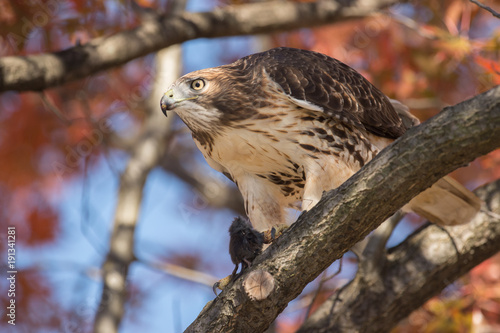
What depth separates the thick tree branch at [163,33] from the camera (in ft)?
14.8

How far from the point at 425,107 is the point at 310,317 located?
281cm

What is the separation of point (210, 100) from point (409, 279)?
1912 mm

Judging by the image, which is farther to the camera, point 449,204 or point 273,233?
point 449,204

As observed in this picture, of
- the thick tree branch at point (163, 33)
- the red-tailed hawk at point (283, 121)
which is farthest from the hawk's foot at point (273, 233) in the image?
the thick tree branch at point (163, 33)

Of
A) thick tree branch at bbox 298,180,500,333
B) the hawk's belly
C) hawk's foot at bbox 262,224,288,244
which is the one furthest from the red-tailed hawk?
thick tree branch at bbox 298,180,500,333

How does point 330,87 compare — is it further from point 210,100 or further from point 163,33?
point 163,33

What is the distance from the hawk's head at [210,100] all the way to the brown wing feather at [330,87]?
0.22 metres

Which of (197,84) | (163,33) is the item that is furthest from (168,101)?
(163,33)

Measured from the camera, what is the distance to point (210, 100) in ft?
12.9

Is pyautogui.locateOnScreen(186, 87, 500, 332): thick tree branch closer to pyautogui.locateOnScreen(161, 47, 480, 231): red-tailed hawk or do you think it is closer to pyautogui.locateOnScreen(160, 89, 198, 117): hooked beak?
pyautogui.locateOnScreen(161, 47, 480, 231): red-tailed hawk

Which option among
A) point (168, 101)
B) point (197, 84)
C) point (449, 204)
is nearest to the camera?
point (168, 101)

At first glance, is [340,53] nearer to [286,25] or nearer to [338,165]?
[286,25]

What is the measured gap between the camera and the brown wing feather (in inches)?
152

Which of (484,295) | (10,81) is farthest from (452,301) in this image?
(10,81)
